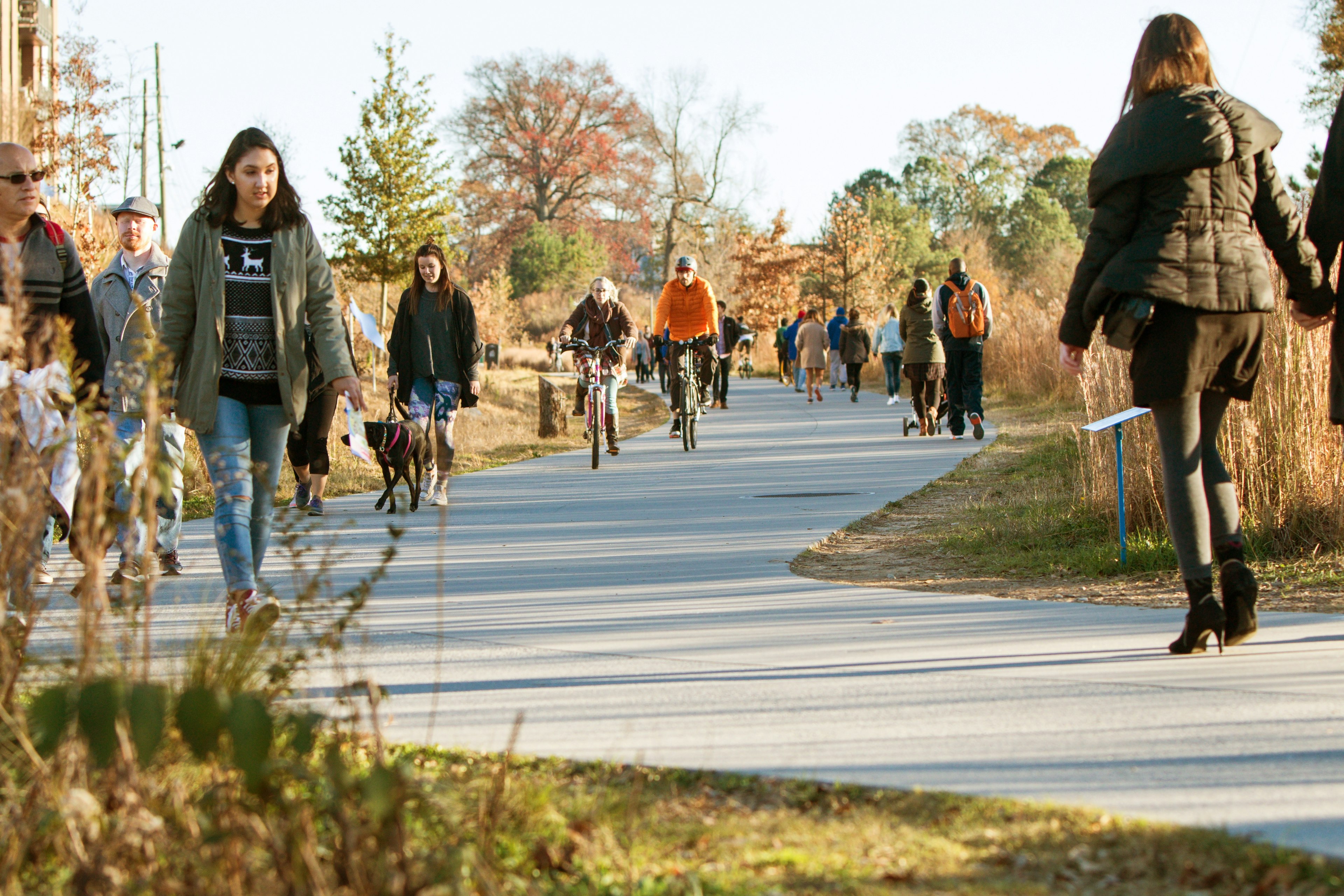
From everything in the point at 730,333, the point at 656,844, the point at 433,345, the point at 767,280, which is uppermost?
the point at 767,280

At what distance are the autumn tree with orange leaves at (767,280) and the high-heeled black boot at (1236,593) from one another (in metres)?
53.8

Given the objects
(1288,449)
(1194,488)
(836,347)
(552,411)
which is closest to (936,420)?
(552,411)

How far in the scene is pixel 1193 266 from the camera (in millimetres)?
4254

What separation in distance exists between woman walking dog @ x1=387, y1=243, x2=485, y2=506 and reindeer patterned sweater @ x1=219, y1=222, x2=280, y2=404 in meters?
4.85

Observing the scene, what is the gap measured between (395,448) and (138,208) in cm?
285

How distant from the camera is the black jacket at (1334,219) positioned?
4328mm

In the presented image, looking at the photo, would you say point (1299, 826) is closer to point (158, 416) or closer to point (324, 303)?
point (158, 416)

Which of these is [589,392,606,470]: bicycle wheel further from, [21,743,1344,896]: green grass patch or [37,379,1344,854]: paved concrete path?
[21,743,1344,896]: green grass patch

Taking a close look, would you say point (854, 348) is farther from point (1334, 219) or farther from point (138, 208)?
point (1334, 219)

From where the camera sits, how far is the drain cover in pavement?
9898mm

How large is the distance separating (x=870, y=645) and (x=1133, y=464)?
125 inches

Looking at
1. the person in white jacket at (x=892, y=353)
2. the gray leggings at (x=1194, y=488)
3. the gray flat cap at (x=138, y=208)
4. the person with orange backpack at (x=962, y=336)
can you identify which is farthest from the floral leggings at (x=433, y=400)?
the person in white jacket at (x=892, y=353)

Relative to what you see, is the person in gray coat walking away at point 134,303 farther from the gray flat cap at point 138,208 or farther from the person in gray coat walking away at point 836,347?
the person in gray coat walking away at point 836,347

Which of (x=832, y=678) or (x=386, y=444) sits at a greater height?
(x=386, y=444)
